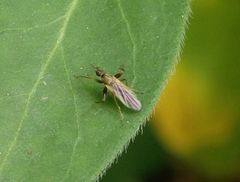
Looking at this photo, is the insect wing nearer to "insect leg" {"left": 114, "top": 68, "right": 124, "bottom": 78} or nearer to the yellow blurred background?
"insect leg" {"left": 114, "top": 68, "right": 124, "bottom": 78}

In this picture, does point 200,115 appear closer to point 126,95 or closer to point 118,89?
point 118,89

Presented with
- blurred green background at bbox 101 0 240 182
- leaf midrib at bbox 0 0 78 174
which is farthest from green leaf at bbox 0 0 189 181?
blurred green background at bbox 101 0 240 182

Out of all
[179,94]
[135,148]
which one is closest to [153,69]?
[179,94]

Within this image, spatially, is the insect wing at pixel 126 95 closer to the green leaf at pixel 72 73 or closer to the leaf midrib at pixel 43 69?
the green leaf at pixel 72 73

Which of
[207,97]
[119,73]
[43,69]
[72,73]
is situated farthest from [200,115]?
[43,69]

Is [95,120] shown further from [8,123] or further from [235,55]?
[235,55]

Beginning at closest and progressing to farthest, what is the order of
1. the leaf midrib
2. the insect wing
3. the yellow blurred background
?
the leaf midrib
the insect wing
the yellow blurred background

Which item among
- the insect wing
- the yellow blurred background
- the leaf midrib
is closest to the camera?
the leaf midrib
